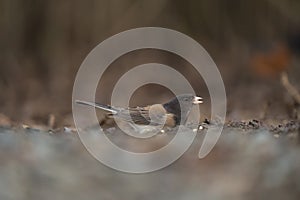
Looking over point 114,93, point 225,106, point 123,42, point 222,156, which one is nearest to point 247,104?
point 225,106

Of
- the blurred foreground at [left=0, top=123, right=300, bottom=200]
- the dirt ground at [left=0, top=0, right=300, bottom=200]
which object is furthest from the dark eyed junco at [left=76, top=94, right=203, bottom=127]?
the blurred foreground at [left=0, top=123, right=300, bottom=200]

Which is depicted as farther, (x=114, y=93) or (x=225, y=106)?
(x=114, y=93)

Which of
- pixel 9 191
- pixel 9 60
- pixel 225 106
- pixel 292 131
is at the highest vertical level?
pixel 9 60

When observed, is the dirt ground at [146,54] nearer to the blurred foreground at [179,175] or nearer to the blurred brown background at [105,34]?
the blurred brown background at [105,34]

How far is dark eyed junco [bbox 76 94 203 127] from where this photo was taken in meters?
3.72

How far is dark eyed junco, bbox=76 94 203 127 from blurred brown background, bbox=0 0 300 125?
1788 millimetres

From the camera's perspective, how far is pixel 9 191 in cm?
311

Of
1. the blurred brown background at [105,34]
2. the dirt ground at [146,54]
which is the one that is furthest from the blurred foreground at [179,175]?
the blurred brown background at [105,34]

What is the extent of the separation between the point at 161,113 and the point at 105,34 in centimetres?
238

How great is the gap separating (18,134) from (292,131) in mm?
1198

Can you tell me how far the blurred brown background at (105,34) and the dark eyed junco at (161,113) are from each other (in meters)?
1.79

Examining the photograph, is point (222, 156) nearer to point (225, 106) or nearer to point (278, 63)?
point (225, 106)

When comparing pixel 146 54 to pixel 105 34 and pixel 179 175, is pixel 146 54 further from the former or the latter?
pixel 179 175

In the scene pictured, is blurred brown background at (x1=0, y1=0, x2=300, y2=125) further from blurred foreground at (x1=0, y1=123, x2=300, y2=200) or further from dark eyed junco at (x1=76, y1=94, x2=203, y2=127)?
blurred foreground at (x1=0, y1=123, x2=300, y2=200)
